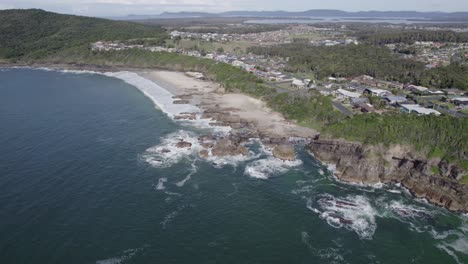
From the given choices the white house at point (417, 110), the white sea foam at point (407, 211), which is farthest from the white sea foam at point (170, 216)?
the white house at point (417, 110)

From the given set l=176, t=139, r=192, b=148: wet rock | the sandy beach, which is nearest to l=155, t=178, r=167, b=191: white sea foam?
l=176, t=139, r=192, b=148: wet rock

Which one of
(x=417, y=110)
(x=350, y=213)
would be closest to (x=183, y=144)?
(x=350, y=213)

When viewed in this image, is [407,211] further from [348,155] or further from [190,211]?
[190,211]

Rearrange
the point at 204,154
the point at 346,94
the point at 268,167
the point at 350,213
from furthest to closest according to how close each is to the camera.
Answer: the point at 346,94
the point at 204,154
the point at 268,167
the point at 350,213

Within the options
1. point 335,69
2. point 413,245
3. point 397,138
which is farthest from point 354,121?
point 335,69

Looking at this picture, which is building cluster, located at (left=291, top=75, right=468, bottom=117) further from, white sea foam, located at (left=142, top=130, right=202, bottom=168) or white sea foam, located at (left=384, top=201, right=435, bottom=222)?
white sea foam, located at (left=142, top=130, right=202, bottom=168)
